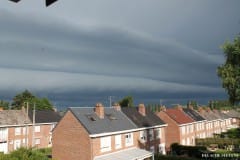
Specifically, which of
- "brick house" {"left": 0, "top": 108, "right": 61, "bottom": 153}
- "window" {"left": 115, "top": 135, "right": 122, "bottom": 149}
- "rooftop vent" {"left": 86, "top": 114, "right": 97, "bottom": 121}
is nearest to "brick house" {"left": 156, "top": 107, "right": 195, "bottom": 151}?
"window" {"left": 115, "top": 135, "right": 122, "bottom": 149}

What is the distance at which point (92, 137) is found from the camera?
35.0 m

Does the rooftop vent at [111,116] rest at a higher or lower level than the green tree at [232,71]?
lower

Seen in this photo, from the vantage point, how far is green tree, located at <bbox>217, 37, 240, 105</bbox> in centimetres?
2539

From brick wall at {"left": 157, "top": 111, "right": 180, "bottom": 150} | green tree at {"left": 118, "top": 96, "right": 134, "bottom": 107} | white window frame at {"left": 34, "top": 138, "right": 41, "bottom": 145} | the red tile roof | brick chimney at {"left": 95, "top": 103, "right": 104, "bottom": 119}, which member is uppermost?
green tree at {"left": 118, "top": 96, "right": 134, "bottom": 107}

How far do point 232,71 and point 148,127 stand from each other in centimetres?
2515

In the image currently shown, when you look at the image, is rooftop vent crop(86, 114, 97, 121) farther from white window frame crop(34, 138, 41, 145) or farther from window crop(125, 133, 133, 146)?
white window frame crop(34, 138, 41, 145)

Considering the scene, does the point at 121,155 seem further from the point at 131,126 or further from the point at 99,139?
the point at 131,126

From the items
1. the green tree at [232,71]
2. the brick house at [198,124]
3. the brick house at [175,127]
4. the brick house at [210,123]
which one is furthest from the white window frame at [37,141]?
the green tree at [232,71]

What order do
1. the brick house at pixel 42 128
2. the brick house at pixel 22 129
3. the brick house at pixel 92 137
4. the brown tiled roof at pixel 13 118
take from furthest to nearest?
the brick house at pixel 42 128
the brown tiled roof at pixel 13 118
the brick house at pixel 22 129
the brick house at pixel 92 137

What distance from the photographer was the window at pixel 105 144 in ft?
120

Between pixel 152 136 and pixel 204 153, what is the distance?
9147mm

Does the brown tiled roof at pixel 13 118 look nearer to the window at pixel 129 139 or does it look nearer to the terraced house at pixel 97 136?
the terraced house at pixel 97 136

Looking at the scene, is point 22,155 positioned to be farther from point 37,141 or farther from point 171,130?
point 37,141

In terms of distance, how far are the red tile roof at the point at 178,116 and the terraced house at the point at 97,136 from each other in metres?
18.9
